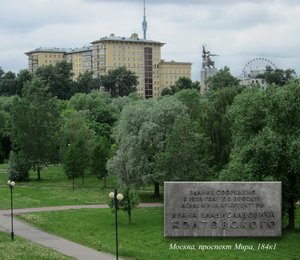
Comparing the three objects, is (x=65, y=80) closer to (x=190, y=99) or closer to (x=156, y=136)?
(x=190, y=99)

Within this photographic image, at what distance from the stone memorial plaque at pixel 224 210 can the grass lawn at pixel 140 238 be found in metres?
0.51

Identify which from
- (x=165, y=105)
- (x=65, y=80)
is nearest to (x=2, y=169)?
(x=165, y=105)

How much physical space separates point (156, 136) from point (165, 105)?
9.82ft

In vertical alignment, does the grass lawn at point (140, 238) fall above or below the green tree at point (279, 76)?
below

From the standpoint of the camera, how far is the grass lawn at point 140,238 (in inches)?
1109

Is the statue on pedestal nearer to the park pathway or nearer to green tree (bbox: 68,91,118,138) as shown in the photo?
green tree (bbox: 68,91,118,138)

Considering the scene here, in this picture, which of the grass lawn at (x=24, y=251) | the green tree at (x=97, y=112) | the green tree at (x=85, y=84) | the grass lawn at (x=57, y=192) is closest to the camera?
the grass lawn at (x=24, y=251)

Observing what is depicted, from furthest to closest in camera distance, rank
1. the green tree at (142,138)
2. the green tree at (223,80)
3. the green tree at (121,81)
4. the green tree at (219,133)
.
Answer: the green tree at (121,81) → the green tree at (223,80) → the green tree at (142,138) → the green tree at (219,133)

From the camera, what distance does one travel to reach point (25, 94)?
67.2m

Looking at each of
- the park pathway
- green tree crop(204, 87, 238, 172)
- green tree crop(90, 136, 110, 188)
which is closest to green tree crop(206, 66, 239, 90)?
Answer: green tree crop(90, 136, 110, 188)

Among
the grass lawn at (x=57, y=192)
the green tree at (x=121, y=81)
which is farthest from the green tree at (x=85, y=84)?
the grass lawn at (x=57, y=192)

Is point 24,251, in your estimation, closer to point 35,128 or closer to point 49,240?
point 49,240

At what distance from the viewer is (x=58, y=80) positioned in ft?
461

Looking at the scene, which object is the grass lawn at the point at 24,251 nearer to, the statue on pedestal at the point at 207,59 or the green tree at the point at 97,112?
the green tree at the point at 97,112
